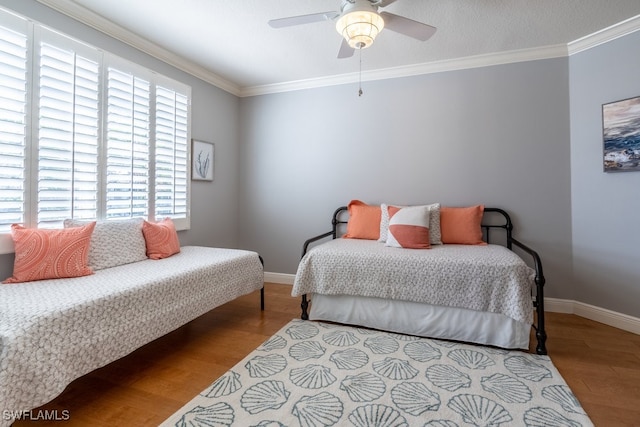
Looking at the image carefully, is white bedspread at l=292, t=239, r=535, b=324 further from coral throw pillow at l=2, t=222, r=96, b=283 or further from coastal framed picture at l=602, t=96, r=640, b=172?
coral throw pillow at l=2, t=222, r=96, b=283

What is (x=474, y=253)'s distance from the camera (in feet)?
8.09

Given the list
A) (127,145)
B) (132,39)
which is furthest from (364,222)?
(132,39)

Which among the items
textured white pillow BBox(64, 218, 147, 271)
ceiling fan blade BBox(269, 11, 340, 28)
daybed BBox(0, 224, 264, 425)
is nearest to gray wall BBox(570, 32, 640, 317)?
ceiling fan blade BBox(269, 11, 340, 28)

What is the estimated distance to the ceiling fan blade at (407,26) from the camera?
6.30 feet

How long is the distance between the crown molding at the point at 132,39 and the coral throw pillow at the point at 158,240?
1.60 meters

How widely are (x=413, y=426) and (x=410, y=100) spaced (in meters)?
3.01

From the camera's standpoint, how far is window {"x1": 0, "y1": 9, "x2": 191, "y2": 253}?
6.38 feet

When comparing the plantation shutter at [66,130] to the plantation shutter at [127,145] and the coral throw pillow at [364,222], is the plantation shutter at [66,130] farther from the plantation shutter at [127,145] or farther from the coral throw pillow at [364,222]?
the coral throw pillow at [364,222]

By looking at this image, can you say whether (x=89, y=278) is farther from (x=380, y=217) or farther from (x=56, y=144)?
(x=380, y=217)

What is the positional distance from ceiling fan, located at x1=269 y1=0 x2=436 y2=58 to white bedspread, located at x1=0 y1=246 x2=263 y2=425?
188 centimetres

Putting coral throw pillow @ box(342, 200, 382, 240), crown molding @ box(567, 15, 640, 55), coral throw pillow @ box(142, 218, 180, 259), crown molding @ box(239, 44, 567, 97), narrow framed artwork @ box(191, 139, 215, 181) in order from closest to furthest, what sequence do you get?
crown molding @ box(567, 15, 640, 55) → coral throw pillow @ box(142, 218, 180, 259) → crown molding @ box(239, 44, 567, 97) → coral throw pillow @ box(342, 200, 382, 240) → narrow framed artwork @ box(191, 139, 215, 181)

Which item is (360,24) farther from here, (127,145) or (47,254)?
(47,254)

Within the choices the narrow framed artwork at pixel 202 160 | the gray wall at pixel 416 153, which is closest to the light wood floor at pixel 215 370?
the gray wall at pixel 416 153

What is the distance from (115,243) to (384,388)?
2.21 metres
